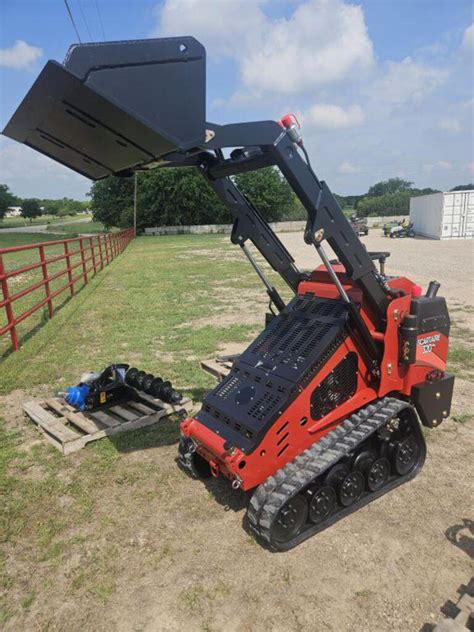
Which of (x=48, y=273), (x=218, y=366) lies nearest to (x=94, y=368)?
Result: (x=218, y=366)

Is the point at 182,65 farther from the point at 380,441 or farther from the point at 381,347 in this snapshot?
the point at 380,441

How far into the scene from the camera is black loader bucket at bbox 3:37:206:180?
7.91 ft

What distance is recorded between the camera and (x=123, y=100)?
2.53m

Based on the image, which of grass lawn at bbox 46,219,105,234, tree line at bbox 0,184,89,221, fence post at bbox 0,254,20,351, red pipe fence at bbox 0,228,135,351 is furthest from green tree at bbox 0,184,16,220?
fence post at bbox 0,254,20,351

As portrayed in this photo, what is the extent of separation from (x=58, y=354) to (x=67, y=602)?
5.15 metres

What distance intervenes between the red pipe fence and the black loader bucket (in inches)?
185

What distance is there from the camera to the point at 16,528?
338 cm

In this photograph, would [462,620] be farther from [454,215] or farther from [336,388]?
[454,215]

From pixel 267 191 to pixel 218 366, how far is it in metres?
52.5

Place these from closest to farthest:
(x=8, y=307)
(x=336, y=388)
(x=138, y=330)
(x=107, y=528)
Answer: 1. (x=107, y=528)
2. (x=336, y=388)
3. (x=8, y=307)
4. (x=138, y=330)

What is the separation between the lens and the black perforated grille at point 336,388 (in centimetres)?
351

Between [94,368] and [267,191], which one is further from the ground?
[267,191]

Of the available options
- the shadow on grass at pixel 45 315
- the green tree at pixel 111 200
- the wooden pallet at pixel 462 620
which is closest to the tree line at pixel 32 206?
the green tree at pixel 111 200

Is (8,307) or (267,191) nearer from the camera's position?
(8,307)
